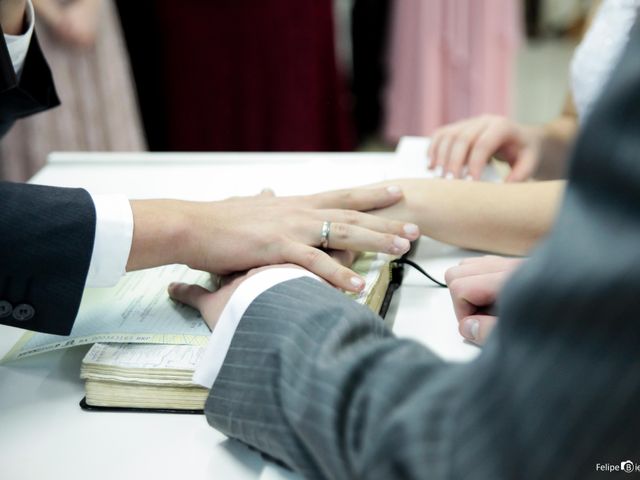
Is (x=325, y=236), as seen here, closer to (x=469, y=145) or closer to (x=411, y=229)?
(x=411, y=229)

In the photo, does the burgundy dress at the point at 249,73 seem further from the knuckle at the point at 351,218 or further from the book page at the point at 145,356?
the book page at the point at 145,356

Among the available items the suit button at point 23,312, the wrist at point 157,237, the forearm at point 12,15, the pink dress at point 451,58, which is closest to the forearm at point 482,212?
the wrist at point 157,237

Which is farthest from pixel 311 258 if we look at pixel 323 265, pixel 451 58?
pixel 451 58

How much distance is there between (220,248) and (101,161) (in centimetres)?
49

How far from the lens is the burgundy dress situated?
160 cm

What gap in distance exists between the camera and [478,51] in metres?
1.75

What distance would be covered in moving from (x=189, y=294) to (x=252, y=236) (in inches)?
3.0

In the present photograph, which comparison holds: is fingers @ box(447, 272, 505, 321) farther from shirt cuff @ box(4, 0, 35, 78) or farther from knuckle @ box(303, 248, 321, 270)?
shirt cuff @ box(4, 0, 35, 78)

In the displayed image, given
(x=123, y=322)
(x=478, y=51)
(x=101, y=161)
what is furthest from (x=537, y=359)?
(x=478, y=51)

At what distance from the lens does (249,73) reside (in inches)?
64.6

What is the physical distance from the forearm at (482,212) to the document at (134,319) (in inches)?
9.4

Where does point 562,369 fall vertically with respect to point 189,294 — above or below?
above

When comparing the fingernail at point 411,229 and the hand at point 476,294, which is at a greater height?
the fingernail at point 411,229

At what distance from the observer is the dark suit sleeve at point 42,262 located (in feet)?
2.13
